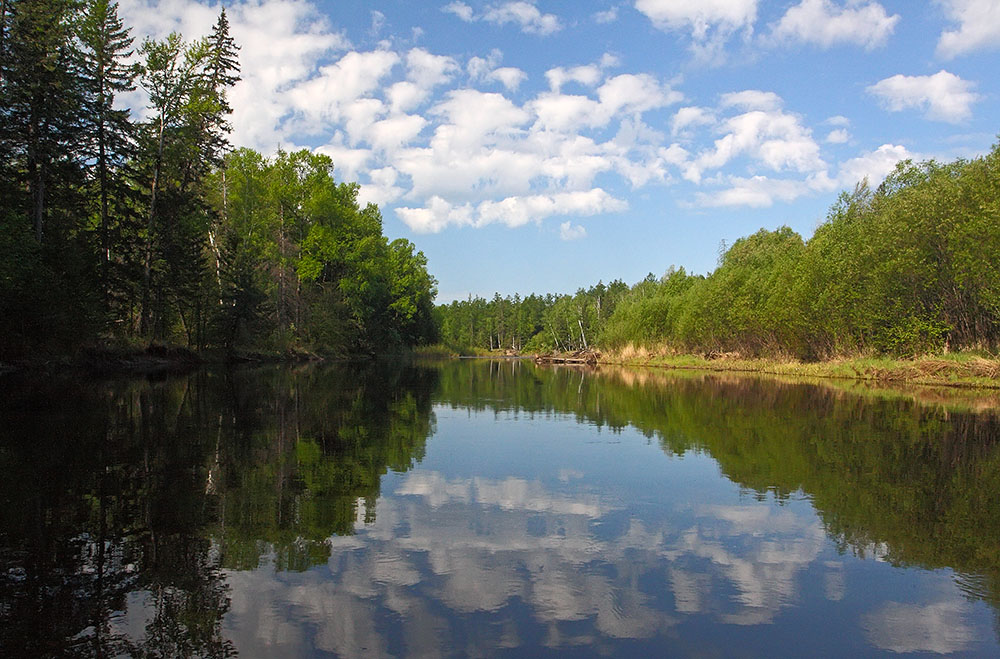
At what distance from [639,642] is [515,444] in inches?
340

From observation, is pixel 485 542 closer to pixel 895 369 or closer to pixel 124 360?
pixel 124 360

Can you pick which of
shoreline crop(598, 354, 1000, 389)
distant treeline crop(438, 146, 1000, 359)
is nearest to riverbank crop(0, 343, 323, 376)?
shoreline crop(598, 354, 1000, 389)

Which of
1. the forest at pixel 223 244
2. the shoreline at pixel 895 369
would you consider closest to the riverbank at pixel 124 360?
the forest at pixel 223 244

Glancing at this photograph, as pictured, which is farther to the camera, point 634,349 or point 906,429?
point 634,349

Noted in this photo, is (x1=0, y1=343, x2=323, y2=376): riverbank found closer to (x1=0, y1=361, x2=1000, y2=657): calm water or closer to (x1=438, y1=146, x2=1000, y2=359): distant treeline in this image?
(x1=0, y1=361, x2=1000, y2=657): calm water

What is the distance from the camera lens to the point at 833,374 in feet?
125

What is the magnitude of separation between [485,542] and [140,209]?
39.5 m

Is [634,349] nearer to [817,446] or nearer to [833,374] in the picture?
[833,374]

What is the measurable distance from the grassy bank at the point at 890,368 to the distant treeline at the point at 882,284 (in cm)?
135

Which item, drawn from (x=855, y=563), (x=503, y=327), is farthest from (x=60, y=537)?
(x=503, y=327)

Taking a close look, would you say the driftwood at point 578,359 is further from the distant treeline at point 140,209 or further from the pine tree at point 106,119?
the pine tree at point 106,119

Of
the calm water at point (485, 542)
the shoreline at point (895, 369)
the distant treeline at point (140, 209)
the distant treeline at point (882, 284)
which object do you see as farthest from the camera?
the distant treeline at point (882, 284)

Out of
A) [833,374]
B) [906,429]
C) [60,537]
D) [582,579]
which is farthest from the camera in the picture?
[833,374]

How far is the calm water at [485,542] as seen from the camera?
4371 millimetres
